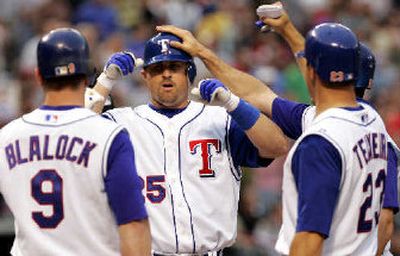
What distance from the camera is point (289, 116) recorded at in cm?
711

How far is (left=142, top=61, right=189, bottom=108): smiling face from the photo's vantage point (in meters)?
7.28

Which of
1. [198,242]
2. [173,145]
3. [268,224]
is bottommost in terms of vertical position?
[268,224]

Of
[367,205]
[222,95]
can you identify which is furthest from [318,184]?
[222,95]

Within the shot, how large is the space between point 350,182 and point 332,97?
0.45m

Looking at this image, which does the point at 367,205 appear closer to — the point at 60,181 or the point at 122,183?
the point at 122,183

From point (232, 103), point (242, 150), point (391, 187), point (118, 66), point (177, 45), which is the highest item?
point (177, 45)

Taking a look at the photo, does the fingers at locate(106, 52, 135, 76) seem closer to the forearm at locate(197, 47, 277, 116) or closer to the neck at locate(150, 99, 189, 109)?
the neck at locate(150, 99, 189, 109)

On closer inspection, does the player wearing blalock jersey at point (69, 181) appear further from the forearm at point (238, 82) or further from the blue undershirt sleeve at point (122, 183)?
the forearm at point (238, 82)

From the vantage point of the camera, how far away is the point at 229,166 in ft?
23.9

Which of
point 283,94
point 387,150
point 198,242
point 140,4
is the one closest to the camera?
point 387,150

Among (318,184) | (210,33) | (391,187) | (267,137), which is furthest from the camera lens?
(210,33)

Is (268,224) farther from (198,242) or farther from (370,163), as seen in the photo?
(370,163)

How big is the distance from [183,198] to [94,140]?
4.98ft

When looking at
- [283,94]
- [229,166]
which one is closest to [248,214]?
[283,94]
